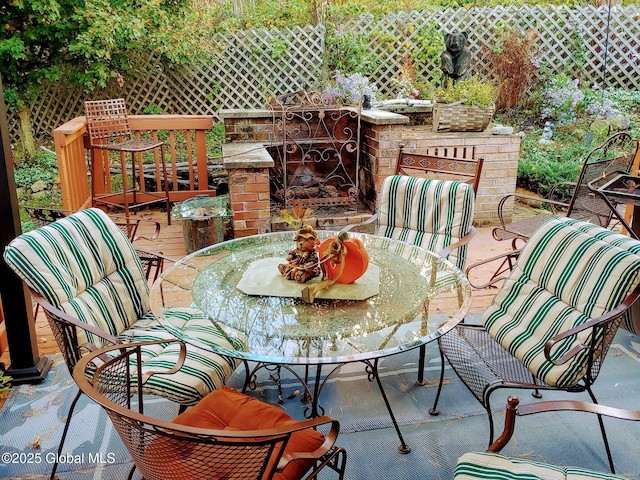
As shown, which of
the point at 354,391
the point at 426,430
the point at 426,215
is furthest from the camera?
the point at 426,215

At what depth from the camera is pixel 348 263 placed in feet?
6.39

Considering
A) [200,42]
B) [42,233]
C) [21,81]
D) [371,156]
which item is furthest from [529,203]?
[21,81]

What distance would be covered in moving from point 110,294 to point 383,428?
1.15 metres

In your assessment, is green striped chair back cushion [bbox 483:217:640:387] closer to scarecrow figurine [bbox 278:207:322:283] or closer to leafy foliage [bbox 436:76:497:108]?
scarecrow figurine [bbox 278:207:322:283]

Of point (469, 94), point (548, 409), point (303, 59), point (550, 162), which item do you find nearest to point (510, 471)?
point (548, 409)

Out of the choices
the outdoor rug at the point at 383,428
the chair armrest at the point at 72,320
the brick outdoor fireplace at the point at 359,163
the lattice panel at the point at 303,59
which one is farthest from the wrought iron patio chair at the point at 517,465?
the lattice panel at the point at 303,59

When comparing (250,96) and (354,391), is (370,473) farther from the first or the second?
(250,96)

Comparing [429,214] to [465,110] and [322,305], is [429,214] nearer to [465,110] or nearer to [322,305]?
[322,305]

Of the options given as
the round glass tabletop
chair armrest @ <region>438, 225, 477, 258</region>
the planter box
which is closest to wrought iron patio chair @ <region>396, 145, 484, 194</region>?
chair armrest @ <region>438, 225, 477, 258</region>

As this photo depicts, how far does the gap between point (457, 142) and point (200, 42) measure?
3.33m

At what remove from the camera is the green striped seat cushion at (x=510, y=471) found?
55.8 inches

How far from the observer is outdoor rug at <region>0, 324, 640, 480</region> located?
1.99 m

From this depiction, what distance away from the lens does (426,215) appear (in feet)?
9.83

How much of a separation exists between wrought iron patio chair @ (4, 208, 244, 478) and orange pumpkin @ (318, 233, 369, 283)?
434 mm
